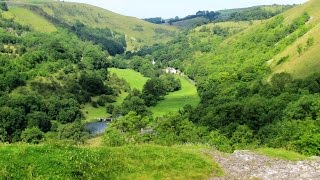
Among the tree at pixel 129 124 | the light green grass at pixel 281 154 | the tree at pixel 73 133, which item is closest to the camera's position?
the light green grass at pixel 281 154

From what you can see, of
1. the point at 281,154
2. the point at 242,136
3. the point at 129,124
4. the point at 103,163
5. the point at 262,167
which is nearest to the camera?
the point at 103,163

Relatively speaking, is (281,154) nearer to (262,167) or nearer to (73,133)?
(262,167)

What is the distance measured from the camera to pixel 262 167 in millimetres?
46812

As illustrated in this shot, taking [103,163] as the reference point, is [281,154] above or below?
below

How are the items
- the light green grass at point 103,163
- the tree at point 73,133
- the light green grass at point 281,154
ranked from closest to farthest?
the light green grass at point 103,163 < the light green grass at point 281,154 < the tree at point 73,133

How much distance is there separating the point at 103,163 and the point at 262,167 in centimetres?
1672

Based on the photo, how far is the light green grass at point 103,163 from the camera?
125ft

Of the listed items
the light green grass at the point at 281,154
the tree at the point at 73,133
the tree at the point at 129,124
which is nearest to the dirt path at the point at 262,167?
the light green grass at the point at 281,154

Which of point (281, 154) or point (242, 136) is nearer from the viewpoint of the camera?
point (281, 154)

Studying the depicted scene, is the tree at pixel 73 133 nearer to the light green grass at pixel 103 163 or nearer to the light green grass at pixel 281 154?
the light green grass at pixel 281 154

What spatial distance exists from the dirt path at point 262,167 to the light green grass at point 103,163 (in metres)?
1.61

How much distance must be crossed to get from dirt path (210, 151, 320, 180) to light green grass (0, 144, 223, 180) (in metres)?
1.61

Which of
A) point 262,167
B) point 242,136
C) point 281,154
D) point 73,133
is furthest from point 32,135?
point 262,167

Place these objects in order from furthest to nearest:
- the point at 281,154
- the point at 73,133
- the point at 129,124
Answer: the point at 73,133 → the point at 129,124 → the point at 281,154
